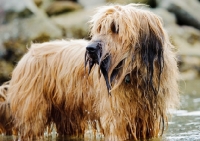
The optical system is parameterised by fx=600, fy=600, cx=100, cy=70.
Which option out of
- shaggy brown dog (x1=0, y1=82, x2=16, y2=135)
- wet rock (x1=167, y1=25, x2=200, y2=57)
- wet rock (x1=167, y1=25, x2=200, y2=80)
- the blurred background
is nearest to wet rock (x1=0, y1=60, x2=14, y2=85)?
the blurred background

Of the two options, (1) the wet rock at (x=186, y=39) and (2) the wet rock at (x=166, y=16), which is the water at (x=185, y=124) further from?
(2) the wet rock at (x=166, y=16)

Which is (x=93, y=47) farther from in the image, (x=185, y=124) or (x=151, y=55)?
(x=185, y=124)

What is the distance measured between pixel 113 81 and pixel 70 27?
11.3m

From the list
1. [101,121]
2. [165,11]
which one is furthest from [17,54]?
[101,121]

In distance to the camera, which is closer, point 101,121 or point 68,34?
point 101,121

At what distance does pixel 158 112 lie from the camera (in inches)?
268

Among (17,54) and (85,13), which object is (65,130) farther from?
(85,13)

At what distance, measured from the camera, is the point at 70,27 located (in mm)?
17578

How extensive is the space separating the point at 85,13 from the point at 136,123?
1208 cm

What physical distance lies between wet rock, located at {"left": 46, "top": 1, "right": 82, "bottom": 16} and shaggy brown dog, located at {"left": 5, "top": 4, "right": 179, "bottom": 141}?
464 inches

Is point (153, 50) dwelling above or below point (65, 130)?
above

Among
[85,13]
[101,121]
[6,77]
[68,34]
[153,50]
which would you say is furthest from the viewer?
[85,13]

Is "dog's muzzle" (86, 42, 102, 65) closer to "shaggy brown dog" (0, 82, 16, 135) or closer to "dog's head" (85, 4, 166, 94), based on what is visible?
"dog's head" (85, 4, 166, 94)

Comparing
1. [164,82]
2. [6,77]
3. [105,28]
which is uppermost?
[105,28]
